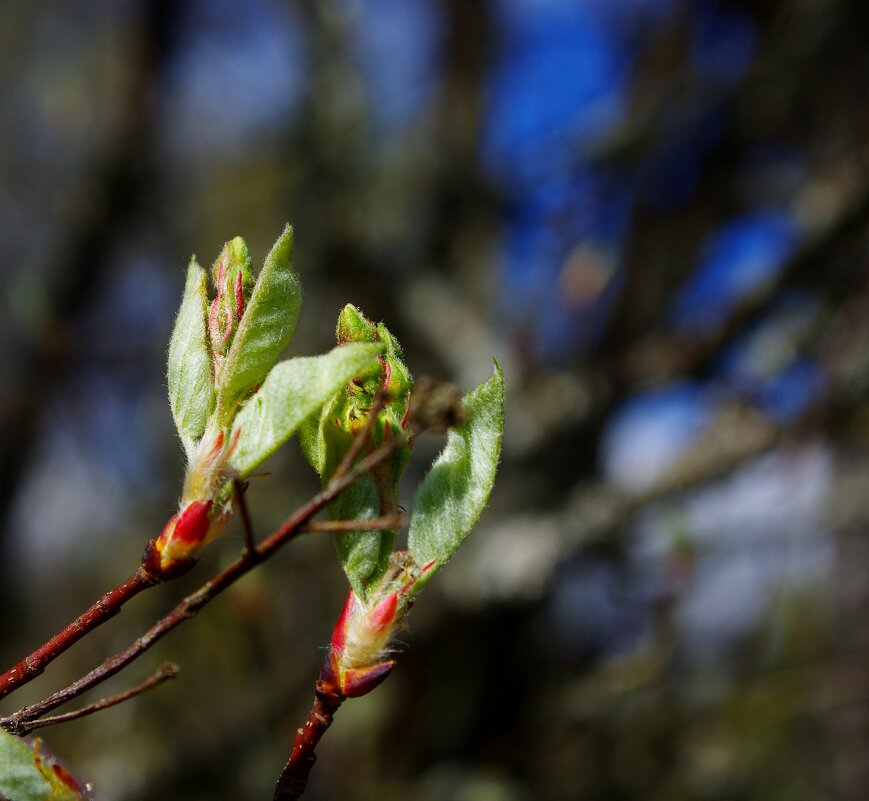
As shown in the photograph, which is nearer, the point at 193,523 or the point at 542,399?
the point at 193,523

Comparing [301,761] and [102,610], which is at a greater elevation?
[102,610]

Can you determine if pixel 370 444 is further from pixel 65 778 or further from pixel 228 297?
pixel 65 778

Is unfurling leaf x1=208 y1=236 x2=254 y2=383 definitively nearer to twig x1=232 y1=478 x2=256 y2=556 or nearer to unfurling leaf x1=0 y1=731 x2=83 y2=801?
twig x1=232 y1=478 x2=256 y2=556

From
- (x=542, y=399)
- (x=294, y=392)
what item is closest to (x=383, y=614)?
(x=294, y=392)

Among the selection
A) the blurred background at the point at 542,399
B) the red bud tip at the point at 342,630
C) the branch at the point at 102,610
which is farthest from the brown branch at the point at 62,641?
the blurred background at the point at 542,399

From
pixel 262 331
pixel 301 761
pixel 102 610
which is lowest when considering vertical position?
pixel 301 761
